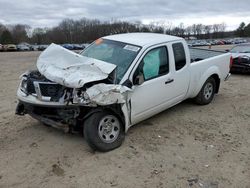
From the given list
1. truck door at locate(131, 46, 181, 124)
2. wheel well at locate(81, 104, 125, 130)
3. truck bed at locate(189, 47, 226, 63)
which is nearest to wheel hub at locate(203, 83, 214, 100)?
truck bed at locate(189, 47, 226, 63)

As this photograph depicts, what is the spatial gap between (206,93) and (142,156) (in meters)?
3.31

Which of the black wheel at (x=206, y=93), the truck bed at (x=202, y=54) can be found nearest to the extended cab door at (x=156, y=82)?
the black wheel at (x=206, y=93)

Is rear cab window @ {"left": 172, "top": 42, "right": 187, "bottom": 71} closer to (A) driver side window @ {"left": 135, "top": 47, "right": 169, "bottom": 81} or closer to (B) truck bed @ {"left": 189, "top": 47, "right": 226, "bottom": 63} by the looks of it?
(A) driver side window @ {"left": 135, "top": 47, "right": 169, "bottom": 81}

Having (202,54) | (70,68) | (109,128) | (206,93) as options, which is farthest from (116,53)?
(202,54)

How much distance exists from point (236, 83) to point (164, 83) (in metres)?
5.73

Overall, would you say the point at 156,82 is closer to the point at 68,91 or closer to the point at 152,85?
the point at 152,85

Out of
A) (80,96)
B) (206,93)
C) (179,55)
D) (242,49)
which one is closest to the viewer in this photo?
(80,96)

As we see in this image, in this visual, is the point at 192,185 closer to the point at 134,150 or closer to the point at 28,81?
the point at 134,150

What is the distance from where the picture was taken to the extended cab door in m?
4.64

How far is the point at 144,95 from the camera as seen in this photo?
474 centimetres

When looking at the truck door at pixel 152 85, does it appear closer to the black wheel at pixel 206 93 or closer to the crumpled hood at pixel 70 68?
the crumpled hood at pixel 70 68

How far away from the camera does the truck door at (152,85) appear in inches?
182

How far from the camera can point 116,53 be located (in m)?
5.02

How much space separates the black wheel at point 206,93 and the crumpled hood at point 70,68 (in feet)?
10.0
